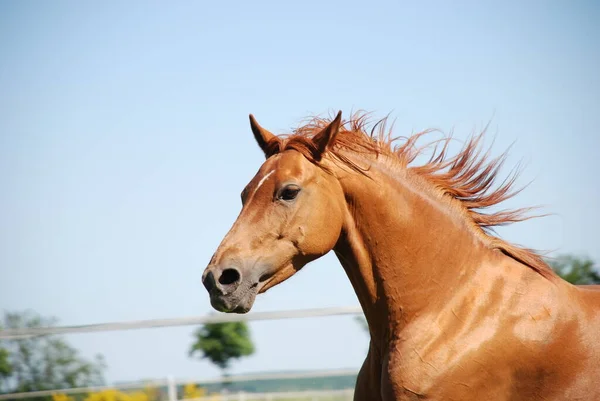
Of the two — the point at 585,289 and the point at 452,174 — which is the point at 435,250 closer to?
the point at 452,174

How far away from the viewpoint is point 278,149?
333 cm

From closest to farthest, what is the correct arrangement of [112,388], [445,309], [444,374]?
[444,374]
[445,309]
[112,388]

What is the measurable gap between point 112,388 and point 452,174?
4.28 meters

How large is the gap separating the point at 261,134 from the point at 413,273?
39.3 inches

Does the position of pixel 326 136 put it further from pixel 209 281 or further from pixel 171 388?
pixel 171 388

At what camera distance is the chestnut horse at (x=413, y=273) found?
9.44 ft

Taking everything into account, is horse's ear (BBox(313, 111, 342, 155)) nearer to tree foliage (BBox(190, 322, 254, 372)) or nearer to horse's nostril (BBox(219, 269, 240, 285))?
horse's nostril (BBox(219, 269, 240, 285))

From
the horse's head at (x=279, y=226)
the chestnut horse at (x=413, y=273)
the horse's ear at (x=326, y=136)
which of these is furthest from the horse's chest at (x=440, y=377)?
the horse's ear at (x=326, y=136)

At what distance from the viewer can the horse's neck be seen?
3066mm

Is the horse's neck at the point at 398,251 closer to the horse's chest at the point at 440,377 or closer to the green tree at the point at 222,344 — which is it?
the horse's chest at the point at 440,377

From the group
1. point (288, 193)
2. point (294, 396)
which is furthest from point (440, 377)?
point (294, 396)

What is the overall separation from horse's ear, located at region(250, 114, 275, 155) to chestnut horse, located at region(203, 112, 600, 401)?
2.9 inches

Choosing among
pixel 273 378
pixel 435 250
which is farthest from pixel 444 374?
pixel 273 378

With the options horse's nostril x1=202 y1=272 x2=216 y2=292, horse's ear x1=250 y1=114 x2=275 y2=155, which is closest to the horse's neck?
horse's ear x1=250 y1=114 x2=275 y2=155
